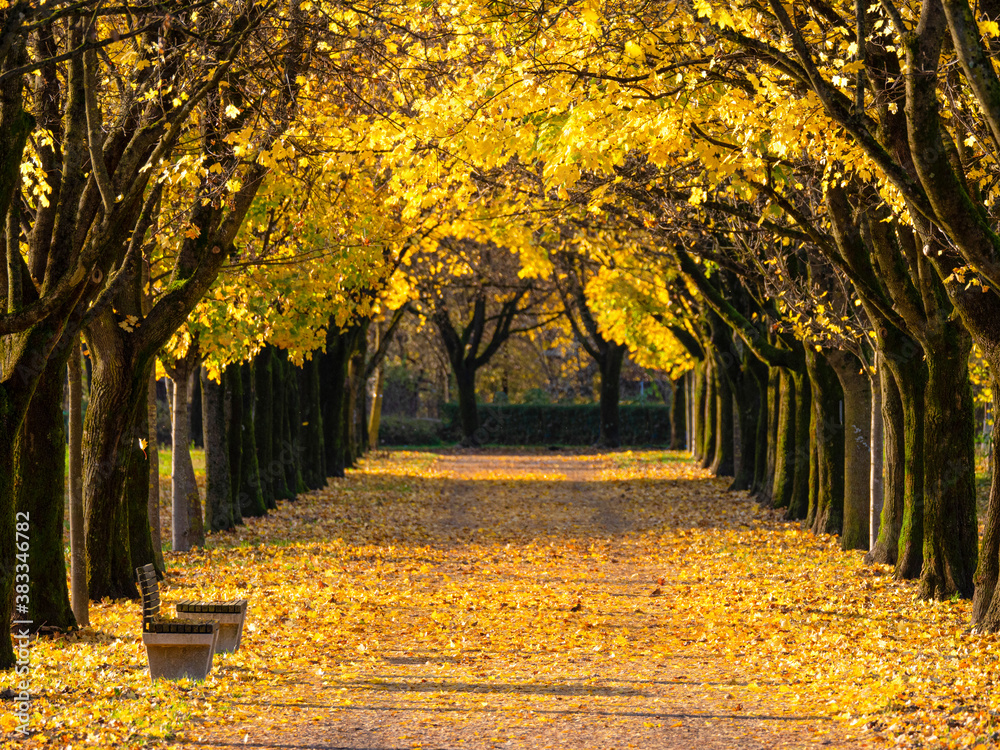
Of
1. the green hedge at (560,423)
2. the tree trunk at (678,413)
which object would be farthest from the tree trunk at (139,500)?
the green hedge at (560,423)

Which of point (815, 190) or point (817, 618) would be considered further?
point (815, 190)

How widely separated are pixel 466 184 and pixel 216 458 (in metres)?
7.05

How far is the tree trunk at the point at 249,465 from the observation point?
19.7 meters

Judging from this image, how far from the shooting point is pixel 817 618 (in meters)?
10.7

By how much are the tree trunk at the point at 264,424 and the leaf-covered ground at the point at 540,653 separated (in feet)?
10.6

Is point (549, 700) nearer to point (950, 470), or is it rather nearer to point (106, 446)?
point (950, 470)

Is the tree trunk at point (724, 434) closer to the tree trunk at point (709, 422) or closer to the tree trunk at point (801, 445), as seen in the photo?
the tree trunk at point (709, 422)

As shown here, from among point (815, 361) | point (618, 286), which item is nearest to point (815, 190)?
point (815, 361)

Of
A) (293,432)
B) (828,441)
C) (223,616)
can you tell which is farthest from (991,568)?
(293,432)

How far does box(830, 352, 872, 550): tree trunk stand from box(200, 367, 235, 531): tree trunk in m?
9.67

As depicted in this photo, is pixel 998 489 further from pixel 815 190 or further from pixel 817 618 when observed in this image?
pixel 815 190

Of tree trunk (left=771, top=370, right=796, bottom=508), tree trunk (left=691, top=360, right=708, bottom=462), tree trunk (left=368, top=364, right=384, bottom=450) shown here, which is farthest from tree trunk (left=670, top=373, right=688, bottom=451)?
tree trunk (left=771, top=370, right=796, bottom=508)

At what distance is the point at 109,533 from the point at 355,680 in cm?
441

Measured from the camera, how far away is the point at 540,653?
958 centimetres
